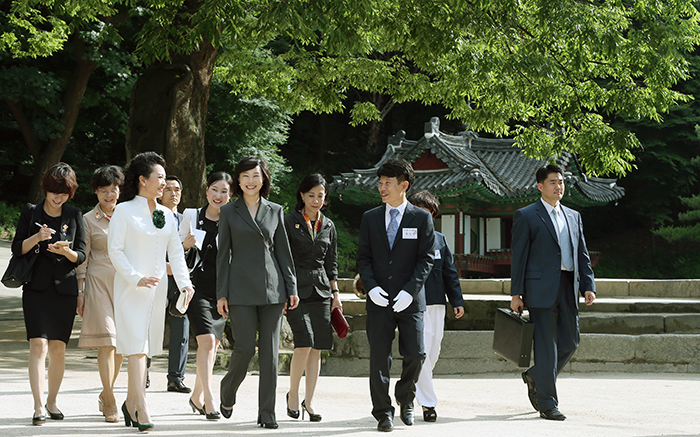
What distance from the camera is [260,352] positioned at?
422 cm

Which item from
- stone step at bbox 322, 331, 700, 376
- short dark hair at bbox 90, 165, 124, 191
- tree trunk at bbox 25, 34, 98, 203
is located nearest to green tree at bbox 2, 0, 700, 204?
stone step at bbox 322, 331, 700, 376

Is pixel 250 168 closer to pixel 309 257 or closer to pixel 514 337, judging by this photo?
pixel 309 257

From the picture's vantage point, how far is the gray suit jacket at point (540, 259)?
4.92m

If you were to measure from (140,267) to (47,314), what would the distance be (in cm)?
A: 88

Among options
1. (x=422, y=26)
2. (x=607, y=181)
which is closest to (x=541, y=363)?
(x=422, y=26)

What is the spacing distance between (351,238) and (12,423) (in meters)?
23.6

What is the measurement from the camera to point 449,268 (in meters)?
5.23

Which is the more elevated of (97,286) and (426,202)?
(426,202)

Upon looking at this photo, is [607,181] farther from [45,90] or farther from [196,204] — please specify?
[45,90]

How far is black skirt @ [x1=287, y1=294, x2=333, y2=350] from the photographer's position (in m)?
4.69

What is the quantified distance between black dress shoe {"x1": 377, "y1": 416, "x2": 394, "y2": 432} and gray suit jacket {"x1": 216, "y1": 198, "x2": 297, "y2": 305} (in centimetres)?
101

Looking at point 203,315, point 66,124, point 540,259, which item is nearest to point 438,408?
point 540,259

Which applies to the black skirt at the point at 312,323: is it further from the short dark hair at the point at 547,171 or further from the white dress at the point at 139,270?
the short dark hair at the point at 547,171

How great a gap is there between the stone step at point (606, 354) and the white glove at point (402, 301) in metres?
4.80
